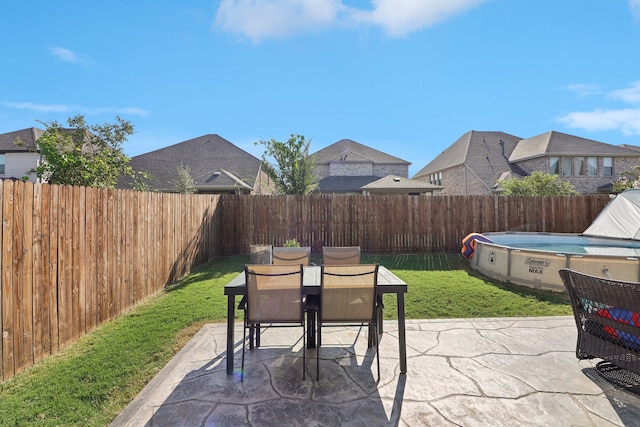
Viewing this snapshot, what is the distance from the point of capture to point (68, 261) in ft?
12.5

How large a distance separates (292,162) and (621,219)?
12.3 m

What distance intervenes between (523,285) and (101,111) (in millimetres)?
13065

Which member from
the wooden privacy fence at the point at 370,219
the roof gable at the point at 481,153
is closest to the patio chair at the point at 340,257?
the wooden privacy fence at the point at 370,219

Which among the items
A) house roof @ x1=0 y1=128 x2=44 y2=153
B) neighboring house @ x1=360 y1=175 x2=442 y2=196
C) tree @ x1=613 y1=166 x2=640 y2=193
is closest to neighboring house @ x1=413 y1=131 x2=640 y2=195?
tree @ x1=613 y1=166 x2=640 y2=193

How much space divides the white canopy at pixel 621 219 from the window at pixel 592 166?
15616 mm

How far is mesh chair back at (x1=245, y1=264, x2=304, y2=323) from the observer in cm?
298

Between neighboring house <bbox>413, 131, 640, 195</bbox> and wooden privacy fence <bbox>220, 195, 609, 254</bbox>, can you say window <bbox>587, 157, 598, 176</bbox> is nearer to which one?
neighboring house <bbox>413, 131, 640, 195</bbox>

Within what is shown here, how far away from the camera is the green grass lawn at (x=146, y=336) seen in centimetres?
258

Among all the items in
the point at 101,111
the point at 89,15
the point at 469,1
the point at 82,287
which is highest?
the point at 469,1

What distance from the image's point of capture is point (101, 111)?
10.5 metres

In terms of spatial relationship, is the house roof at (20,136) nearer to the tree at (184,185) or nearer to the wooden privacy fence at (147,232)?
the tree at (184,185)

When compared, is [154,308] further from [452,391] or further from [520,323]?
[520,323]

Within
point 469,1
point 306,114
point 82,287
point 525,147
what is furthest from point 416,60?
point 525,147

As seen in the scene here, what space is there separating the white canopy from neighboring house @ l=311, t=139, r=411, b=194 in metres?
15.2
